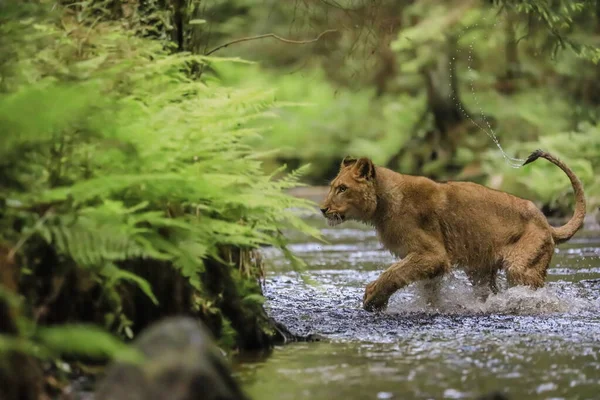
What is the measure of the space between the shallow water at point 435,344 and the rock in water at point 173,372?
117cm

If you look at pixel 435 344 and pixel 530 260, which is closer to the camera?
pixel 435 344

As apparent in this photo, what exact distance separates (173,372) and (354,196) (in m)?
5.21

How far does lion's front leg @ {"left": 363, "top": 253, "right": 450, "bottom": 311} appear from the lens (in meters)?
8.88

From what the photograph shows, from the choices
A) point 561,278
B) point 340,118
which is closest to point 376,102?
point 340,118

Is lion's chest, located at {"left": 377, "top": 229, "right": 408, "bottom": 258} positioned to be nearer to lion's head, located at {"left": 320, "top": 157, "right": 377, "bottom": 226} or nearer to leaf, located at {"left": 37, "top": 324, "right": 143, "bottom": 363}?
lion's head, located at {"left": 320, "top": 157, "right": 377, "bottom": 226}

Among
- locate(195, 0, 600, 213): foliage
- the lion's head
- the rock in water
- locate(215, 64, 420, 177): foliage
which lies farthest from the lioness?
locate(215, 64, 420, 177): foliage

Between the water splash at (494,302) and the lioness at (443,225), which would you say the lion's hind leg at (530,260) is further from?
the water splash at (494,302)

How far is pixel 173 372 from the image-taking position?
171 inches

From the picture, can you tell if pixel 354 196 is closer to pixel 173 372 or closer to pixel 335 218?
pixel 335 218

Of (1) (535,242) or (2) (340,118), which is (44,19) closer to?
A: (1) (535,242)

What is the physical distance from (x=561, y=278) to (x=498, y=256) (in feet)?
5.08

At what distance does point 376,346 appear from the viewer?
7.04 m

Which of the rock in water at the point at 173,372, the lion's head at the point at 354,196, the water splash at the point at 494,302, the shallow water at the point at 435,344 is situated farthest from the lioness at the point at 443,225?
the rock in water at the point at 173,372

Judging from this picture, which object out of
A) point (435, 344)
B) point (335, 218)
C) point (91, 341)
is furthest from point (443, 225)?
Result: point (91, 341)
